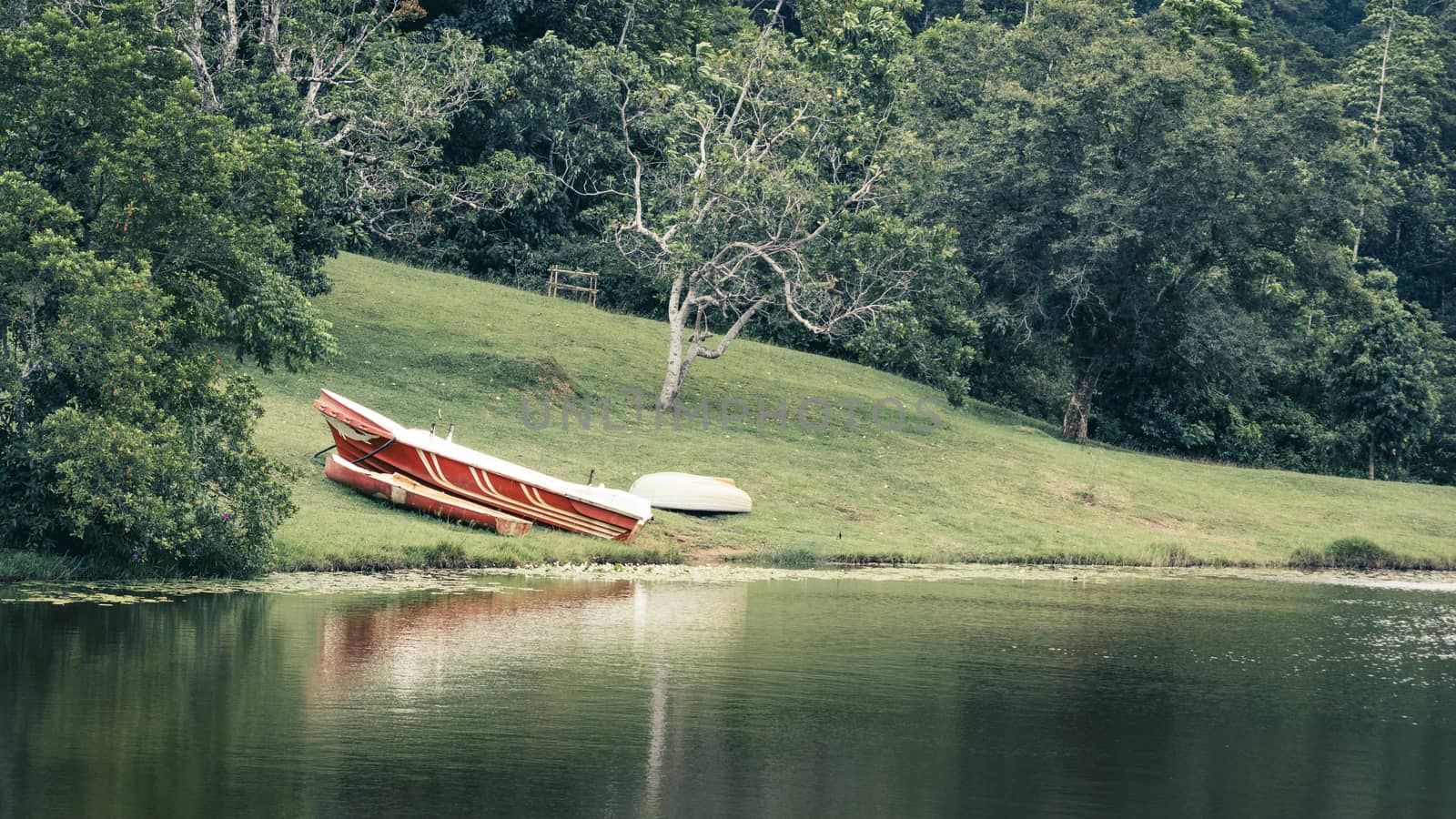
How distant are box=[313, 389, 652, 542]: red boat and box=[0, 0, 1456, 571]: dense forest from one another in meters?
3.40

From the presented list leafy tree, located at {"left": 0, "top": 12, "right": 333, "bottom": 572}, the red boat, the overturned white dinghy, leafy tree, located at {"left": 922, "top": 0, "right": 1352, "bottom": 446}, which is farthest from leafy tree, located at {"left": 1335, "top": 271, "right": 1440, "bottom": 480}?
leafy tree, located at {"left": 0, "top": 12, "right": 333, "bottom": 572}

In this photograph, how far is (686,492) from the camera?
35156 mm

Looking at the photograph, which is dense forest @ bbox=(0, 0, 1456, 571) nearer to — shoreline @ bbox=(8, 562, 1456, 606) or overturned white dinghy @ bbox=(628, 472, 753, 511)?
shoreline @ bbox=(8, 562, 1456, 606)

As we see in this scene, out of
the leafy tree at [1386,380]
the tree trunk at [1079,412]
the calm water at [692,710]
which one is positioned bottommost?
the calm water at [692,710]

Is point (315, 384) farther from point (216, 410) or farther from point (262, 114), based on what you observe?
point (216, 410)

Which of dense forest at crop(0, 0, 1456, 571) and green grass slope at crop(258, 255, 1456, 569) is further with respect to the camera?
green grass slope at crop(258, 255, 1456, 569)

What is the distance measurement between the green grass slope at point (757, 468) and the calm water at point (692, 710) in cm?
546

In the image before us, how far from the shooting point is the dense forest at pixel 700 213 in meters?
24.2

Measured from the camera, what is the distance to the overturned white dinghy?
115 feet

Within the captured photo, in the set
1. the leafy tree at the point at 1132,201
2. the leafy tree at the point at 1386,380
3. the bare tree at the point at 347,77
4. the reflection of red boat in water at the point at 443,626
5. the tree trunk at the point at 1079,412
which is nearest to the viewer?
the reflection of red boat in water at the point at 443,626

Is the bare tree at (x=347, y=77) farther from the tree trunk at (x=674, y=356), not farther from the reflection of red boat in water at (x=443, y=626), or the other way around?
the reflection of red boat in water at (x=443, y=626)

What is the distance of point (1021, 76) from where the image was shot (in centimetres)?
6372

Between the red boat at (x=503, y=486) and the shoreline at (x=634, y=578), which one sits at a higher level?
the red boat at (x=503, y=486)

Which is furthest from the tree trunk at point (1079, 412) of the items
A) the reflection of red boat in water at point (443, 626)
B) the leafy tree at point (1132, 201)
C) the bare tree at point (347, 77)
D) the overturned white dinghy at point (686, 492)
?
the reflection of red boat in water at point (443, 626)
